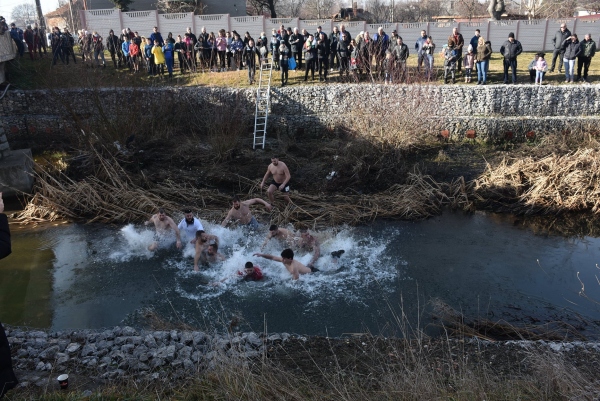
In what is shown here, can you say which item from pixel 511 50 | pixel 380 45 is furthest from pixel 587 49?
pixel 380 45

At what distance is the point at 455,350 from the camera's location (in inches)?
255

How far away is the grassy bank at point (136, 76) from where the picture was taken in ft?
57.8

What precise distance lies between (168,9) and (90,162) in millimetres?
20549

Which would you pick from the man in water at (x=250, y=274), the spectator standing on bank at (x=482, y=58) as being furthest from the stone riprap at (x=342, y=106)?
the man in water at (x=250, y=274)

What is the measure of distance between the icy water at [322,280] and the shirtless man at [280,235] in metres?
0.25

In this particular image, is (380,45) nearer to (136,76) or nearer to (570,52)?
(570,52)

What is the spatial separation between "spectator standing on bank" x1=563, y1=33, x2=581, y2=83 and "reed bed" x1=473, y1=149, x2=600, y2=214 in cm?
→ 586

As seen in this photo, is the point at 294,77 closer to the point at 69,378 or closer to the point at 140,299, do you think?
the point at 140,299

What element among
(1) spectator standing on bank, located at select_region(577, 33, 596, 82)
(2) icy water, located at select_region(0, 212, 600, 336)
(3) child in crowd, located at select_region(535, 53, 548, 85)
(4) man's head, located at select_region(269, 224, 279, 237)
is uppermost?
(1) spectator standing on bank, located at select_region(577, 33, 596, 82)

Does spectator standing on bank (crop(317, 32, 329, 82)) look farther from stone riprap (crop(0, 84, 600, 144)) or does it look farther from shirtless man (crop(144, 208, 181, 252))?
shirtless man (crop(144, 208, 181, 252))

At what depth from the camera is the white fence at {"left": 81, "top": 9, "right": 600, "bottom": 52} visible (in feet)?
86.7

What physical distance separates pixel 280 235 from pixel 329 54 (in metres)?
11.7

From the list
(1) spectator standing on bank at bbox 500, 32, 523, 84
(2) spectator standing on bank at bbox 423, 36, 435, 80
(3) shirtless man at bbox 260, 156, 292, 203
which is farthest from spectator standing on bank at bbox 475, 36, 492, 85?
(3) shirtless man at bbox 260, 156, 292, 203

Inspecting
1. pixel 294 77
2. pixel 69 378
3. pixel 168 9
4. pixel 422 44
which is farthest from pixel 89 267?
pixel 168 9
